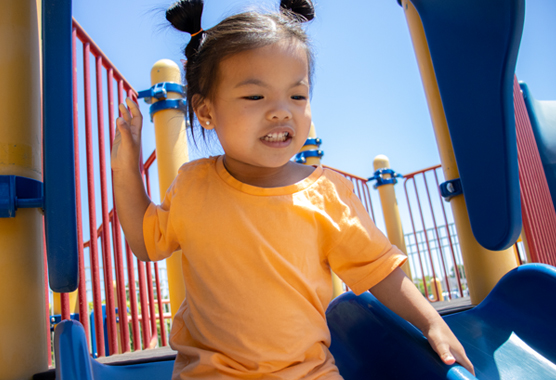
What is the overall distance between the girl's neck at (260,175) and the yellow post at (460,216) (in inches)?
32.8

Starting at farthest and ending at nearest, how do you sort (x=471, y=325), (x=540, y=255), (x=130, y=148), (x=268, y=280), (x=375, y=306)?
(x=540, y=255), (x=471, y=325), (x=375, y=306), (x=130, y=148), (x=268, y=280)

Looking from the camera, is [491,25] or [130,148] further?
[491,25]

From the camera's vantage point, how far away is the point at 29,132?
1047mm

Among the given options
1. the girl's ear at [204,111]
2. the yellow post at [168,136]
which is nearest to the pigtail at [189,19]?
the girl's ear at [204,111]

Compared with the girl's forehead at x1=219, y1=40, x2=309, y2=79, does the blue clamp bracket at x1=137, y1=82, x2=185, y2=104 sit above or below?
above

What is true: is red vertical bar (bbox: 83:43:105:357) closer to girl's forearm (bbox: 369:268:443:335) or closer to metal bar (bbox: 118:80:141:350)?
metal bar (bbox: 118:80:141:350)

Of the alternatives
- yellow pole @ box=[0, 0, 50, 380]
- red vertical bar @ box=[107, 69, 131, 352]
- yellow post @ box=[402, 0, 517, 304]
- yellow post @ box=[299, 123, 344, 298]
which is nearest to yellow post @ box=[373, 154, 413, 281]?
yellow post @ box=[299, 123, 344, 298]

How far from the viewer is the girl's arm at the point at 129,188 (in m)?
1.01

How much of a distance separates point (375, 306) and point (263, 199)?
1.42ft

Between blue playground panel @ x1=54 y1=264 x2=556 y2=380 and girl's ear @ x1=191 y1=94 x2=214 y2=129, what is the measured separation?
1.96 ft

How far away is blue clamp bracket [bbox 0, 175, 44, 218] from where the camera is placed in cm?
93

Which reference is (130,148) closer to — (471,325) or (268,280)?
(268,280)

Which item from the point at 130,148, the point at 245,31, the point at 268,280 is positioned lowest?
the point at 268,280

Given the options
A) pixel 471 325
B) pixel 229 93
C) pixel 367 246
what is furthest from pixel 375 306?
pixel 229 93
